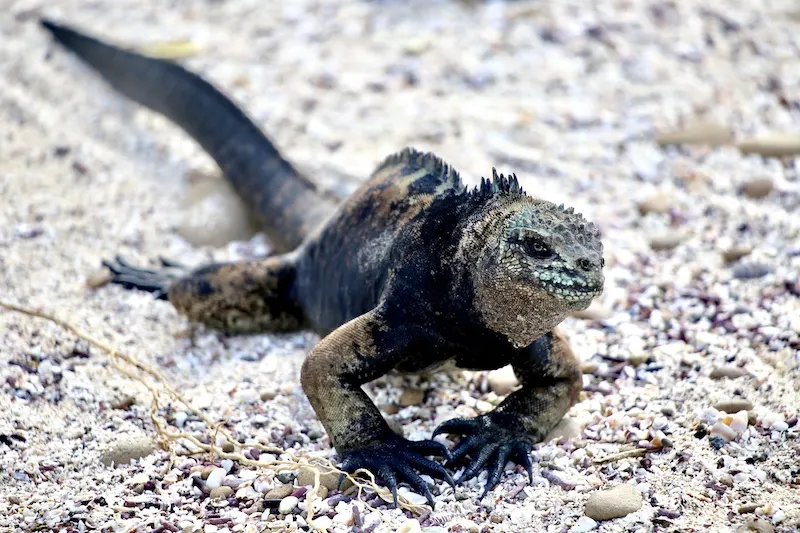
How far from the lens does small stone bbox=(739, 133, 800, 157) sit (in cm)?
557

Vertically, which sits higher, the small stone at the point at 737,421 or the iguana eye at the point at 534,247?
the iguana eye at the point at 534,247

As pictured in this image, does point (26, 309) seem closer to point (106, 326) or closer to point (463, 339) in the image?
point (106, 326)

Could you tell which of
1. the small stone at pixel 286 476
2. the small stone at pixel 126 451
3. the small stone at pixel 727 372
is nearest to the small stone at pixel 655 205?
the small stone at pixel 727 372

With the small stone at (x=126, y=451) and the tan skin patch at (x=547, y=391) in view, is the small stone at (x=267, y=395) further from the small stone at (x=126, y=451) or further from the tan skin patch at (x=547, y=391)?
the tan skin patch at (x=547, y=391)

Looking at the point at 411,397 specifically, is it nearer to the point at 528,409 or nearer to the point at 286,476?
the point at 528,409

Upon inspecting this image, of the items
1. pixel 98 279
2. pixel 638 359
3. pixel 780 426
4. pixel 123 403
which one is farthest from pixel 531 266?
pixel 98 279

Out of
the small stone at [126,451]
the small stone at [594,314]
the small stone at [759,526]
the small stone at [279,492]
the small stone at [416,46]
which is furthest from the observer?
the small stone at [416,46]

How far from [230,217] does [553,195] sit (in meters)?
1.76

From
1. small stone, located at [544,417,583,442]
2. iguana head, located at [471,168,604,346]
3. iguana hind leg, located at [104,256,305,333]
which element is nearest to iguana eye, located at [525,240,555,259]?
iguana head, located at [471,168,604,346]

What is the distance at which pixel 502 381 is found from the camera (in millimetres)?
3918

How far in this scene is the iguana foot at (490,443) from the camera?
10.8ft

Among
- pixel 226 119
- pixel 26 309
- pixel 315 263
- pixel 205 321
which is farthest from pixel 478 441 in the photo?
pixel 226 119

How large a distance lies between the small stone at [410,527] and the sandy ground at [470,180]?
0.05 metres

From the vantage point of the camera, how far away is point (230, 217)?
5.32 metres
